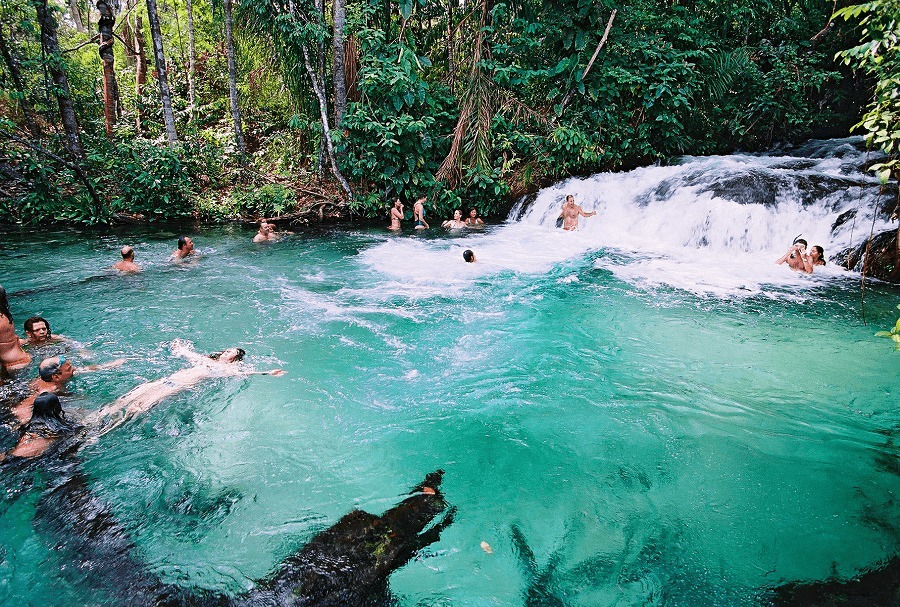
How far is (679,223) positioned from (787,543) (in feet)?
25.0

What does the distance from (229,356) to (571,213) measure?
26.8 ft

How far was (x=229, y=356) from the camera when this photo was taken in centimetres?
527

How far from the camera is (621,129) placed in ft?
40.0

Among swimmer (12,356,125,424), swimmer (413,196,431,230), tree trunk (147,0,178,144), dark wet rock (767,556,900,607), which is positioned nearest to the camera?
dark wet rock (767,556,900,607)

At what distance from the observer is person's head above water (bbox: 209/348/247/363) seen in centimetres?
527

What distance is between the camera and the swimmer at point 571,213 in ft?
36.7

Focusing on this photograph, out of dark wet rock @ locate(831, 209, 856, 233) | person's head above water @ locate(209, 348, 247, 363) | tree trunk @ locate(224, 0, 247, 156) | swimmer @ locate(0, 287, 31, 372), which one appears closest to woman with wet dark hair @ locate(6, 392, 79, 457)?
person's head above water @ locate(209, 348, 247, 363)

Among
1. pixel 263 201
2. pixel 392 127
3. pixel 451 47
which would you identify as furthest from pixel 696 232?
pixel 263 201

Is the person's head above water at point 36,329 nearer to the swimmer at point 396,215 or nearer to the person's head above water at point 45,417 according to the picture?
the person's head above water at point 45,417

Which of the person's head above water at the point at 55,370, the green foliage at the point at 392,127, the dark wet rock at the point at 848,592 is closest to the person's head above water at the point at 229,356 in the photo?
the person's head above water at the point at 55,370

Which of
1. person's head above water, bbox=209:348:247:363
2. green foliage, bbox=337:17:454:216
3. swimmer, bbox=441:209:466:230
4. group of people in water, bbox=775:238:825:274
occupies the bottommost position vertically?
person's head above water, bbox=209:348:247:363

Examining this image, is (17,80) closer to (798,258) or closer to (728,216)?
(728,216)

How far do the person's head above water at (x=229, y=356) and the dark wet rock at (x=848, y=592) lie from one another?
16.0 ft

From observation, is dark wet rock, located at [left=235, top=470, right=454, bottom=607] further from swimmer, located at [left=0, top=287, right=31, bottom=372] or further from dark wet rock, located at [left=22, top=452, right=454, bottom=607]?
swimmer, located at [left=0, top=287, right=31, bottom=372]
